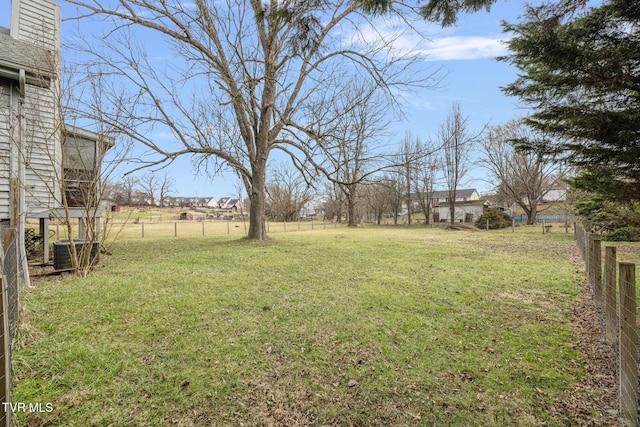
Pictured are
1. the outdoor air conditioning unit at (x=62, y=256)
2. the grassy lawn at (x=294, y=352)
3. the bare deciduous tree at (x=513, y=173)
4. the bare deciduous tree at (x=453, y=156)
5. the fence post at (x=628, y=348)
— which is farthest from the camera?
the bare deciduous tree at (x=453, y=156)

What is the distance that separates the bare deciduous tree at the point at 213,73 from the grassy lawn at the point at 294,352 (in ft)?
21.5

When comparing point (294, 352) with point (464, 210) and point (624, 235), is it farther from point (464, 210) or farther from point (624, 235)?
point (464, 210)

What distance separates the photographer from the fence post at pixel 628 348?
2223 mm

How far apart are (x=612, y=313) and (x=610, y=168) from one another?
1914mm

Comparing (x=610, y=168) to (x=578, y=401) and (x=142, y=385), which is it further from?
(x=142, y=385)

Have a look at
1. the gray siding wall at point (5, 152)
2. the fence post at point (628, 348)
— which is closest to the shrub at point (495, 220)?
the fence post at point (628, 348)

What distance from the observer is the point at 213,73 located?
1006cm

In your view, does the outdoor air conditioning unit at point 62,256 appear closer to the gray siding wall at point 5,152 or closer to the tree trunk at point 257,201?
the gray siding wall at point 5,152

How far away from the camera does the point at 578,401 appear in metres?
2.63

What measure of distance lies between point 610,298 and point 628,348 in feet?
5.06

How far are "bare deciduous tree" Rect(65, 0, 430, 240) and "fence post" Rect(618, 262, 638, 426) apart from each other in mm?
8272

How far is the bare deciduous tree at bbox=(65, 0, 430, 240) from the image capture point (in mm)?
9977

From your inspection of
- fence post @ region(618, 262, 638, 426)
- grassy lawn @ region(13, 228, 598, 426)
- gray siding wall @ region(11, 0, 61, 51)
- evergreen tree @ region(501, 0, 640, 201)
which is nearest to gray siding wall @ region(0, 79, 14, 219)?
gray siding wall @ region(11, 0, 61, 51)

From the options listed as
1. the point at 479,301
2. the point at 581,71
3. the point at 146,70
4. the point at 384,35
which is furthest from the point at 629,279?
the point at 146,70
